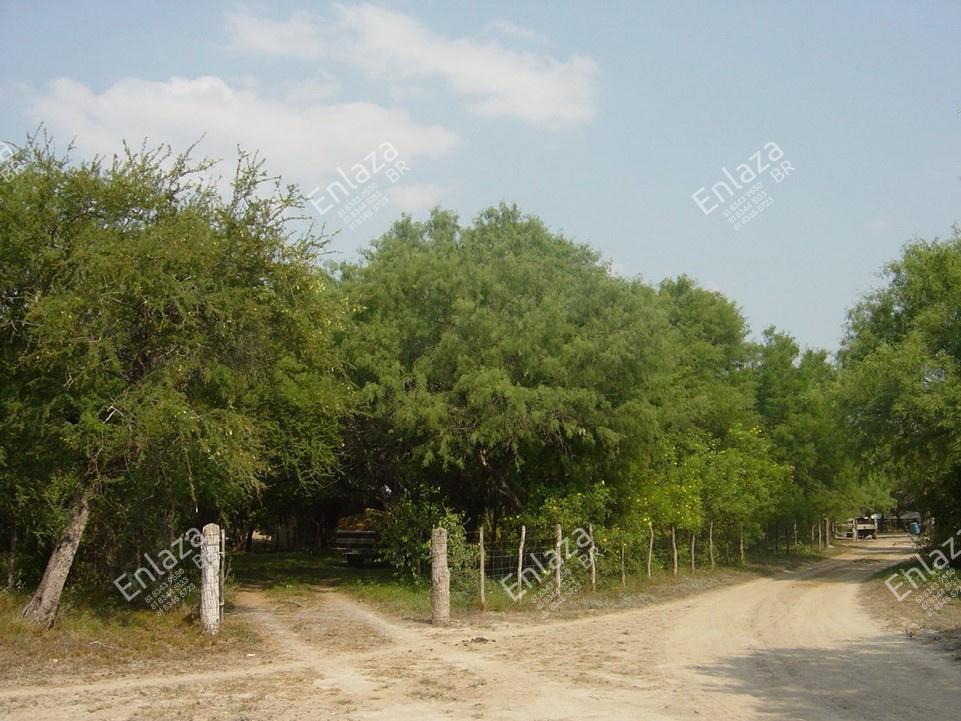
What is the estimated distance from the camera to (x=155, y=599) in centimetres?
1617

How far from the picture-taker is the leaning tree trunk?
13.9 metres

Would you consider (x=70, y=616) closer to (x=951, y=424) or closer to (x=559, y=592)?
(x=559, y=592)

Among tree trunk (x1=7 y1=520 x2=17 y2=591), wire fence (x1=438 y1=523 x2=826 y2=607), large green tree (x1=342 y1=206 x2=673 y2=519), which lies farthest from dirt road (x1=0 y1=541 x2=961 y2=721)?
large green tree (x1=342 y1=206 x2=673 y2=519)

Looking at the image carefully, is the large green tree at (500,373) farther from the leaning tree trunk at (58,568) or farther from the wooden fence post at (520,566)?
the leaning tree trunk at (58,568)

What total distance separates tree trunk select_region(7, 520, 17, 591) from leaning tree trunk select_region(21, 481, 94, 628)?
59.3 inches

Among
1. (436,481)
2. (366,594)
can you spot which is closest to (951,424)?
(436,481)

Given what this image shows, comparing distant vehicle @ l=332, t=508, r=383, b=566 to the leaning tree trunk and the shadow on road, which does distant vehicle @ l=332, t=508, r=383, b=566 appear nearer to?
the leaning tree trunk

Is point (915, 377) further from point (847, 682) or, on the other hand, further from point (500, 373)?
point (847, 682)

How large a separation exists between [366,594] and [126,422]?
961 centimetres

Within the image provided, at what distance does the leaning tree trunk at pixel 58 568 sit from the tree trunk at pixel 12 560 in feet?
4.94

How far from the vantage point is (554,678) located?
37.9ft

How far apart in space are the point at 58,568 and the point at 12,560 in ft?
7.53

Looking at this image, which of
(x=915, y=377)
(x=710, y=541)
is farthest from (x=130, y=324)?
(x=710, y=541)

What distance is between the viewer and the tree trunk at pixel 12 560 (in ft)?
51.6
